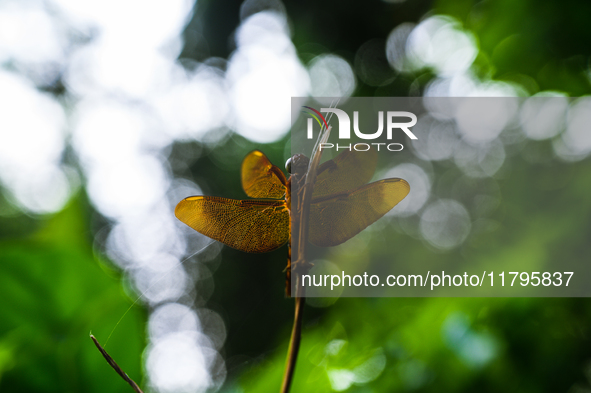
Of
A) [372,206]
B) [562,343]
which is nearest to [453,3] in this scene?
[562,343]

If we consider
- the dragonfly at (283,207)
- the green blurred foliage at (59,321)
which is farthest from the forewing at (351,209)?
the green blurred foliage at (59,321)

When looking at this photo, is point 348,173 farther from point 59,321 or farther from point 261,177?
point 59,321

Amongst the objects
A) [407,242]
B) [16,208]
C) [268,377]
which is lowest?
[16,208]

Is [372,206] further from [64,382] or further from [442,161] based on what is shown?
[442,161]

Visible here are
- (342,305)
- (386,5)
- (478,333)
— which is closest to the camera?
(478,333)

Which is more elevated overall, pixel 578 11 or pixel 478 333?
pixel 578 11

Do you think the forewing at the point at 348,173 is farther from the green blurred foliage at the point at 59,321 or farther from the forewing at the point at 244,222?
the green blurred foliage at the point at 59,321

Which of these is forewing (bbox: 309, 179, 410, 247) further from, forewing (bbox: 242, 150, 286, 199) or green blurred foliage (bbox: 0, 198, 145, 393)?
Answer: green blurred foliage (bbox: 0, 198, 145, 393)
